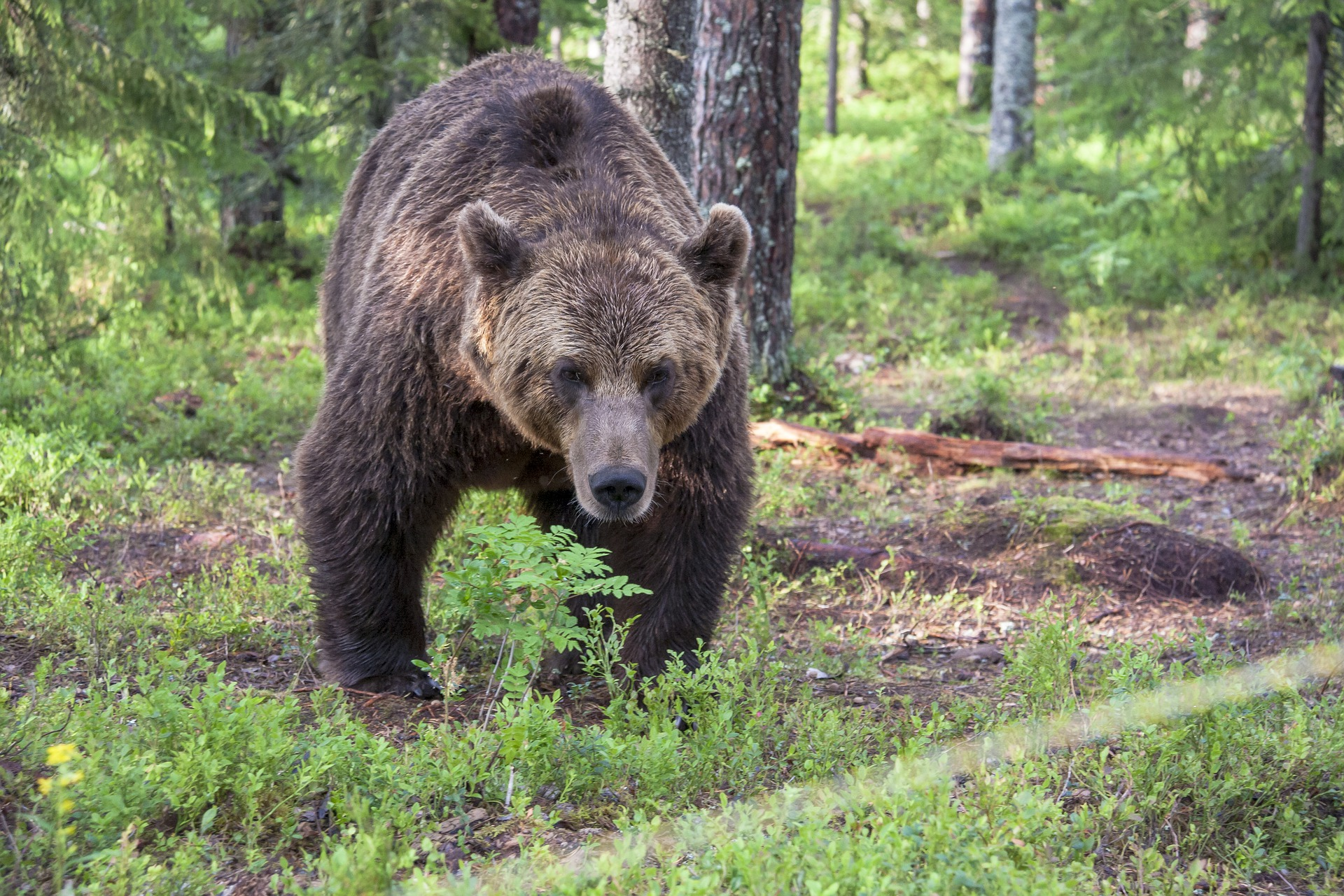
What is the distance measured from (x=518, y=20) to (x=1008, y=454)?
21.6 ft

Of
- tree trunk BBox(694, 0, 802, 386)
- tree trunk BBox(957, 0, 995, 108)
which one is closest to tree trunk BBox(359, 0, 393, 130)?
tree trunk BBox(694, 0, 802, 386)

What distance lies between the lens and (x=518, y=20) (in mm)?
11266

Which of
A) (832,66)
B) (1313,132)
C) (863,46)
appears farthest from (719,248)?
(863,46)

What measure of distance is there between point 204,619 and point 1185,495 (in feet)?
19.3

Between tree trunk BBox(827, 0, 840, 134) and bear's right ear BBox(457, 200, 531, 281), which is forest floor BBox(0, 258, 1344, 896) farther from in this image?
tree trunk BBox(827, 0, 840, 134)

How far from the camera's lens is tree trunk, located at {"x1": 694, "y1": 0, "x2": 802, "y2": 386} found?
25.8 ft

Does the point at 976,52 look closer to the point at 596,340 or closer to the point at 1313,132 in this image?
the point at 1313,132

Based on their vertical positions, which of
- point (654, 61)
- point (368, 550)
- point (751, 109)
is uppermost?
point (654, 61)

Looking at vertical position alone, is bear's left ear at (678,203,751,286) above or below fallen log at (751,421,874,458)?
above

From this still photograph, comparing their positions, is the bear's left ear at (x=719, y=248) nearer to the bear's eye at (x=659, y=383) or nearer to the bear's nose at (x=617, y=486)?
the bear's eye at (x=659, y=383)

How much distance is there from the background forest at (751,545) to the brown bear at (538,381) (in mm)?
339

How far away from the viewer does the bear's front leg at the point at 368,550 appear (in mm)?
4395

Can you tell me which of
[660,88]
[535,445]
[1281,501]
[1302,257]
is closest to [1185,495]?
[1281,501]

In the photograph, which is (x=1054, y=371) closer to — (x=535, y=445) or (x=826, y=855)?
(x=535, y=445)
